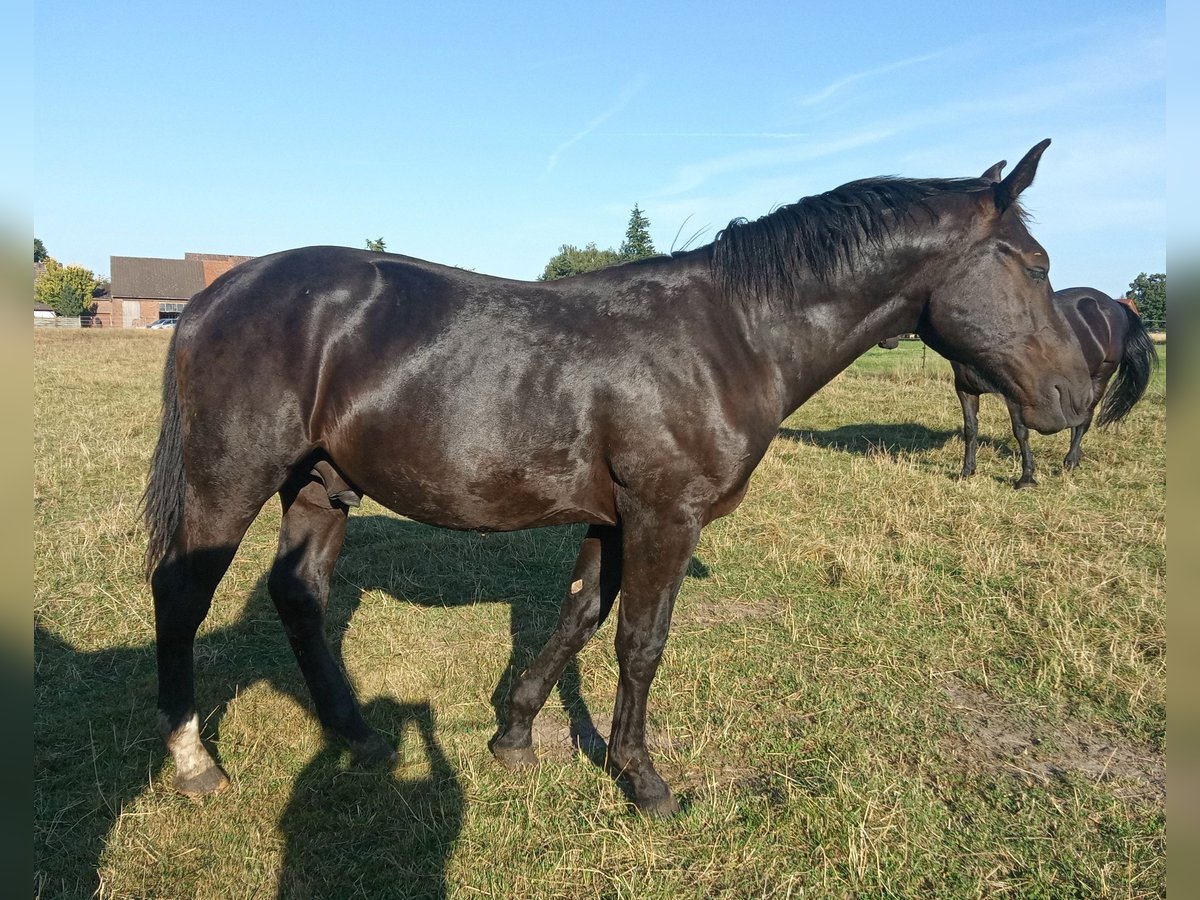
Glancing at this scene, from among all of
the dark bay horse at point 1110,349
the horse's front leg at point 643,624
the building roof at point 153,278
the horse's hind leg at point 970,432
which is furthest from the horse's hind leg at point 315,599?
the building roof at point 153,278

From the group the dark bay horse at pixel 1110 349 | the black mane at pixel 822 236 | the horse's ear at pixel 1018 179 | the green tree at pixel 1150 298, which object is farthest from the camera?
the green tree at pixel 1150 298

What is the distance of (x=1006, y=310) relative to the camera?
321 cm

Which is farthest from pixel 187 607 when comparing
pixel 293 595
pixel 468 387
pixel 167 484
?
pixel 468 387

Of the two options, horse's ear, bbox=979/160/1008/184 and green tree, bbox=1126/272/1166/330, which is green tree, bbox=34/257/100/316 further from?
green tree, bbox=1126/272/1166/330

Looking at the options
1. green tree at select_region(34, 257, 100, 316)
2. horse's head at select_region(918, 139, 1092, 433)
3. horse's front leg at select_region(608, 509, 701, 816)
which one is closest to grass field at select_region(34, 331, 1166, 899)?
horse's front leg at select_region(608, 509, 701, 816)

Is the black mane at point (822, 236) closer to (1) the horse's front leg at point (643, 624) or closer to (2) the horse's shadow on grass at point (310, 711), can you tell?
(1) the horse's front leg at point (643, 624)

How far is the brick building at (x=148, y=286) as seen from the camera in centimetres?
6153

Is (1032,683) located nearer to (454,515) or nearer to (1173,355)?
(454,515)

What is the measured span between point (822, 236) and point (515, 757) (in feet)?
9.54

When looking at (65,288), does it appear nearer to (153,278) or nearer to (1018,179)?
(153,278)

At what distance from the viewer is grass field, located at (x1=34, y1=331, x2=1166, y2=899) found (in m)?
2.80

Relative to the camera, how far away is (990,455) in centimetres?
1092

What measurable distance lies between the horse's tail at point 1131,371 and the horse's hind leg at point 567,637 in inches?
411

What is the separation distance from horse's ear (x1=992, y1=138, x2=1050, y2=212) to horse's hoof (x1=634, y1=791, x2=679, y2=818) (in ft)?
9.95
